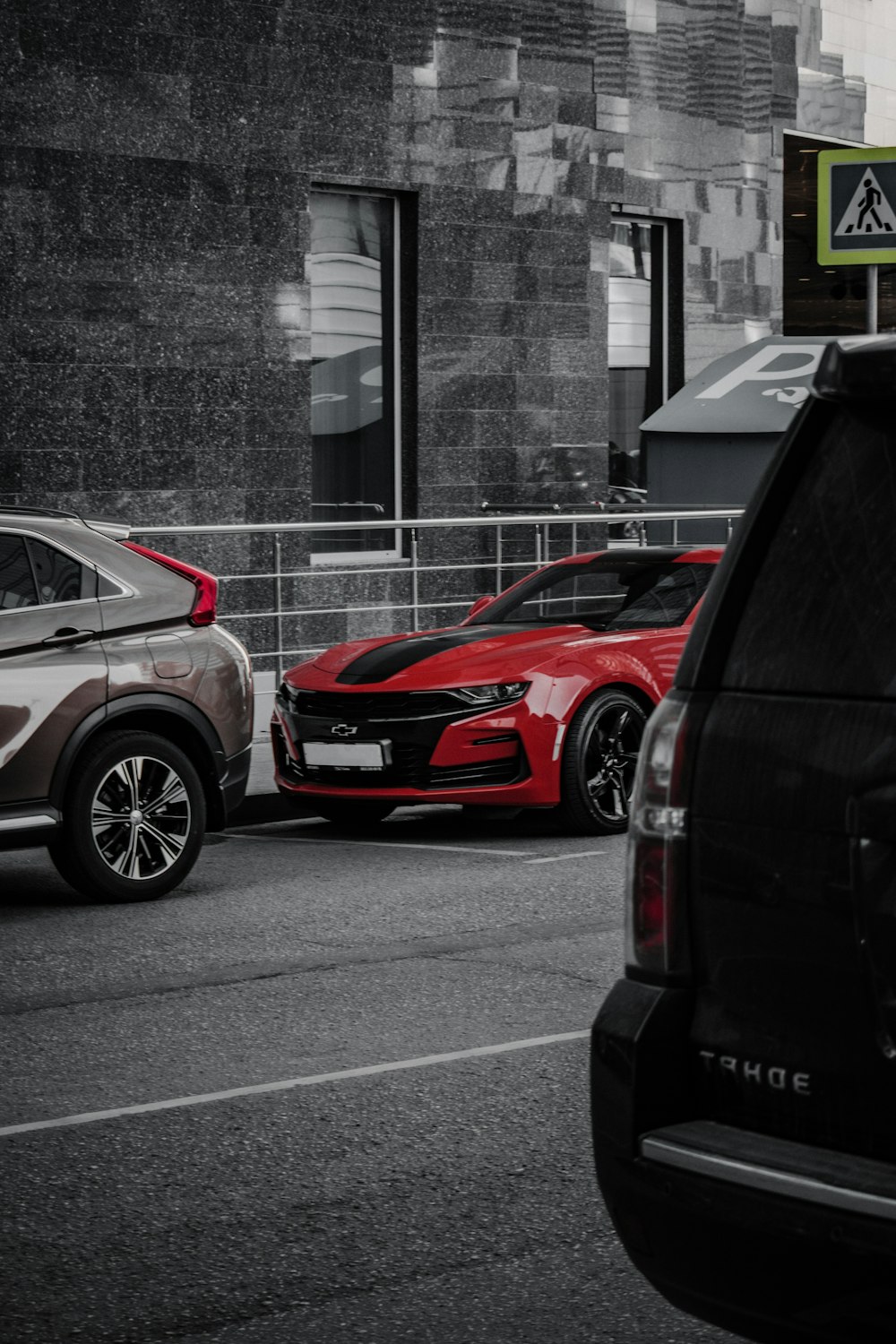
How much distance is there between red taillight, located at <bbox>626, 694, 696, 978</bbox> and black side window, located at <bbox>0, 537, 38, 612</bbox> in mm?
5641

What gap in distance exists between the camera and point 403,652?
1040 centimetres

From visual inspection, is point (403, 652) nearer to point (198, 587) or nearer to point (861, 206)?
point (198, 587)

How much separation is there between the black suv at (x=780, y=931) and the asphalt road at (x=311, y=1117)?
1.02m

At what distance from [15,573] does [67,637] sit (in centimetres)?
35

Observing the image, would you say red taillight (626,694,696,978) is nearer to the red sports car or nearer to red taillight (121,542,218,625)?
red taillight (121,542,218,625)

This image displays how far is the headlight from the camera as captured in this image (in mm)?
10000

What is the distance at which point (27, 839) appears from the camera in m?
→ 8.40

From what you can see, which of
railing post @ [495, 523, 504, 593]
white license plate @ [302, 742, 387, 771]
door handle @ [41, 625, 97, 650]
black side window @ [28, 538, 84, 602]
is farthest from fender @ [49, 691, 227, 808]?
railing post @ [495, 523, 504, 593]

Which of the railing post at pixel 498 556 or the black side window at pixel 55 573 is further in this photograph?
the railing post at pixel 498 556

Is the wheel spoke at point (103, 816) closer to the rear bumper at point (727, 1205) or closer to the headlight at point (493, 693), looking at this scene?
the headlight at point (493, 693)

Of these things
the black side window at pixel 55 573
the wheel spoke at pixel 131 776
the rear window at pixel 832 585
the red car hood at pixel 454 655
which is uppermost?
the rear window at pixel 832 585

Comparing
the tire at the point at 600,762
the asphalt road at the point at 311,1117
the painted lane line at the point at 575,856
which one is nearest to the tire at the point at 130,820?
the asphalt road at the point at 311,1117

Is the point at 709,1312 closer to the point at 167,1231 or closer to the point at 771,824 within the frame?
the point at 771,824

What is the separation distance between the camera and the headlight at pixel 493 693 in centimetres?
1000
